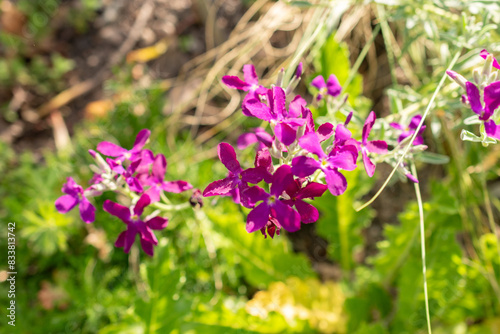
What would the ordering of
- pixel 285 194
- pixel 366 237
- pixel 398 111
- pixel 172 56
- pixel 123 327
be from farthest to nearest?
pixel 172 56 < pixel 366 237 < pixel 123 327 < pixel 398 111 < pixel 285 194

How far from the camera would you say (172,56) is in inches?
100

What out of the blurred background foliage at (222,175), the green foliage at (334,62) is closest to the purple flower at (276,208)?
the blurred background foliage at (222,175)

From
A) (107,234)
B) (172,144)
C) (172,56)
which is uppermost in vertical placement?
(172,56)

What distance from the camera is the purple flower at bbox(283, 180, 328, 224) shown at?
87 centimetres

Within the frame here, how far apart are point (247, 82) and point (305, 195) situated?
0.34m

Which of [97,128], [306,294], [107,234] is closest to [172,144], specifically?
[97,128]

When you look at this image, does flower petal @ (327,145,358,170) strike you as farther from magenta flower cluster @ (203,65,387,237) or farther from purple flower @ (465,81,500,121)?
purple flower @ (465,81,500,121)

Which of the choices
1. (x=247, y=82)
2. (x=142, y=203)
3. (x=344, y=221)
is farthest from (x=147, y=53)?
(x=142, y=203)

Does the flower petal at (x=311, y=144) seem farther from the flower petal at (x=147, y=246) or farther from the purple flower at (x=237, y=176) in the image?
the flower petal at (x=147, y=246)

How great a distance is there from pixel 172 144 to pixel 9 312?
37.7 inches

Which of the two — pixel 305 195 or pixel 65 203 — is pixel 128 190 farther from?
pixel 305 195

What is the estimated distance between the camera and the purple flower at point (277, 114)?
0.87 meters

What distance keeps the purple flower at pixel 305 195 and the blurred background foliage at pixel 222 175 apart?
302mm

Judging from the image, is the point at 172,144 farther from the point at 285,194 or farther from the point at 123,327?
the point at 285,194
